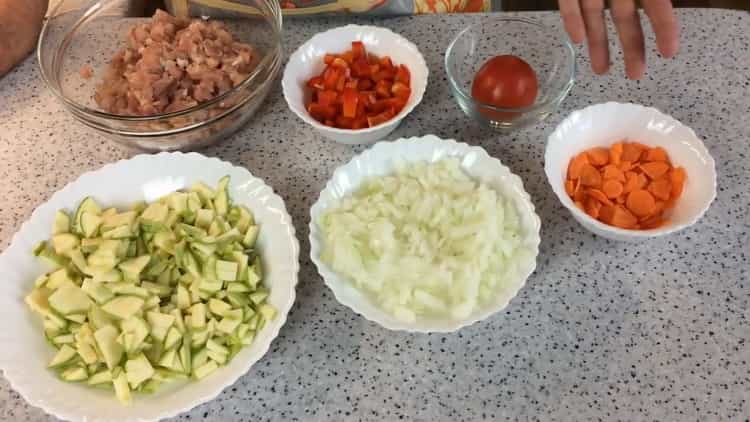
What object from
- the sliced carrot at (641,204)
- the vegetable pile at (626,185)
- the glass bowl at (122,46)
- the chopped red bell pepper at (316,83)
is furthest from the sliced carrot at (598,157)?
the glass bowl at (122,46)

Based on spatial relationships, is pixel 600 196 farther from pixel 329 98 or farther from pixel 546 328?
pixel 329 98

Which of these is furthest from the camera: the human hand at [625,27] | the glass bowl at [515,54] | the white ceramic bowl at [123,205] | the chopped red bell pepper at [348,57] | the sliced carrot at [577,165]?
the chopped red bell pepper at [348,57]

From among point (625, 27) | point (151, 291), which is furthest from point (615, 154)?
point (151, 291)

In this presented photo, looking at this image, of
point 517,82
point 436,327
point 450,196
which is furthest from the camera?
point 517,82

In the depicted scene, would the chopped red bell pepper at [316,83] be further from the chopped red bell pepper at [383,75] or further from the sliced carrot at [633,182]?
the sliced carrot at [633,182]

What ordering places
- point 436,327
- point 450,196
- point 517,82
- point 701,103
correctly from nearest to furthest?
1. point 436,327
2. point 450,196
3. point 517,82
4. point 701,103

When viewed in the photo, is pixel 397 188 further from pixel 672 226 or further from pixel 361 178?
pixel 672 226

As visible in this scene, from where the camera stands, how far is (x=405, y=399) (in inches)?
42.4

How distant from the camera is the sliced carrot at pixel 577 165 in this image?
1239 millimetres

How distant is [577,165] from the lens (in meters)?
1.25

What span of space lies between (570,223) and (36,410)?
1.13 m

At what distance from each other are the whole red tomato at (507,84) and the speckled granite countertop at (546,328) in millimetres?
112

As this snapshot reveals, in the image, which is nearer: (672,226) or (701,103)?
(672,226)

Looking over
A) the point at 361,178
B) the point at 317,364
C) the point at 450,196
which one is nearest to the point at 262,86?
the point at 361,178
